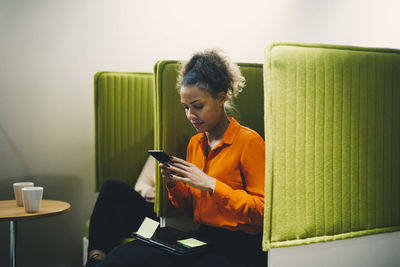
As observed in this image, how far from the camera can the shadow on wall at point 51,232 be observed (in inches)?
92.7

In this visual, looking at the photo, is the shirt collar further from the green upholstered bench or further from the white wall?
the white wall

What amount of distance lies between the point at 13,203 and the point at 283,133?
1.55 m

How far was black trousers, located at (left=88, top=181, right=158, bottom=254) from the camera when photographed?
1614 mm

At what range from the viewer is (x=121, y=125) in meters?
2.30

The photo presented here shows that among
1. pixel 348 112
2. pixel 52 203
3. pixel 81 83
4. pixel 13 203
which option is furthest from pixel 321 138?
pixel 81 83

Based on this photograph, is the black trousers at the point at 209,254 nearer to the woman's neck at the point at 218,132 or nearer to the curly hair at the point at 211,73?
the woman's neck at the point at 218,132

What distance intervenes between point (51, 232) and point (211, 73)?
183cm

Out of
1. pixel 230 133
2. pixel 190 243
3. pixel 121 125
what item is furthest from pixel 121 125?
pixel 190 243

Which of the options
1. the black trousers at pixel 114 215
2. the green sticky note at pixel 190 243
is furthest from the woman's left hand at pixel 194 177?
the black trousers at pixel 114 215

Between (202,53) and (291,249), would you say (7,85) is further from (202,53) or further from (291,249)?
(291,249)

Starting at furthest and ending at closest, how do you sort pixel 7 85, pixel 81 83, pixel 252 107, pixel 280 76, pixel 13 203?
pixel 81 83 < pixel 7 85 < pixel 13 203 < pixel 252 107 < pixel 280 76

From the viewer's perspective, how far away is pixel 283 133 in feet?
3.26

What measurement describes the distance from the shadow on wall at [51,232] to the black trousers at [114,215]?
0.98 m

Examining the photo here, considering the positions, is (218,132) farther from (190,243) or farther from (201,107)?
(190,243)
